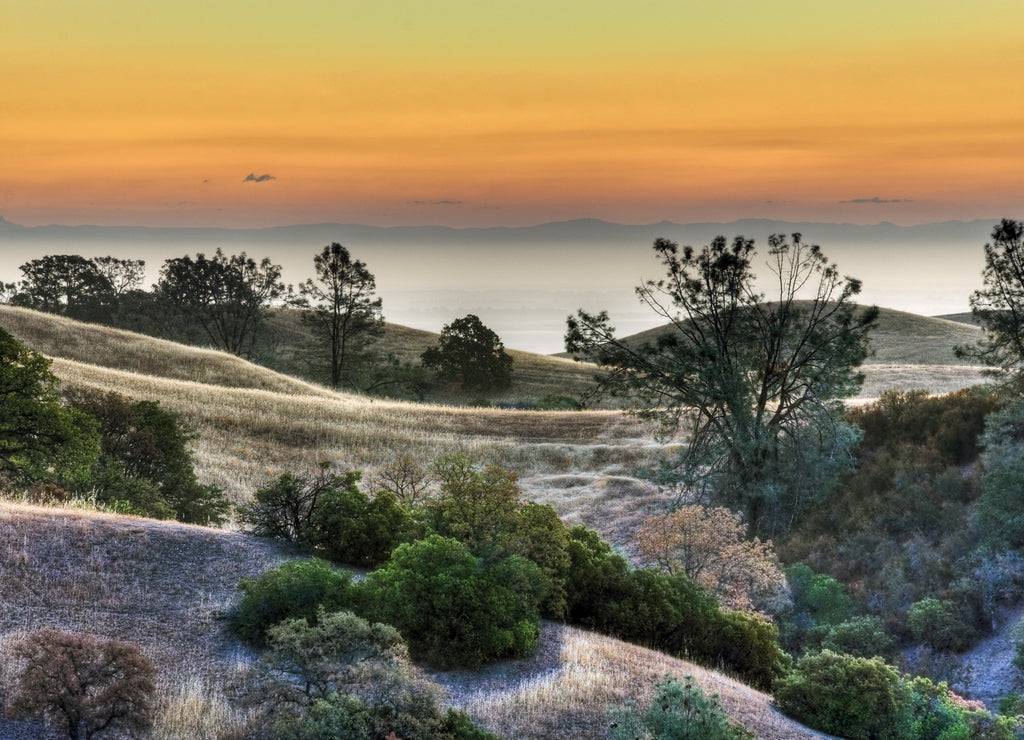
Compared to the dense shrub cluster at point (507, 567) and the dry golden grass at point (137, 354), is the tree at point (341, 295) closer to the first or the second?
the dry golden grass at point (137, 354)

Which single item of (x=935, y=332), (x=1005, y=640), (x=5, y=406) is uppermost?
(x=935, y=332)

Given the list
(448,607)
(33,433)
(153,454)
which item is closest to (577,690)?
(448,607)

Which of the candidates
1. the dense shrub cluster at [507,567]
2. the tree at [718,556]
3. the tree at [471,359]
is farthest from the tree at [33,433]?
the tree at [471,359]

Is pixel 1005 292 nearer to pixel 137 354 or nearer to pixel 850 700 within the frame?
pixel 850 700

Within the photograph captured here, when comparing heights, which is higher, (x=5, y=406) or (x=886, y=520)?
(x=5, y=406)

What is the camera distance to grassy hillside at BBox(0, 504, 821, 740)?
1114cm

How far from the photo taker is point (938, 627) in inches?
789

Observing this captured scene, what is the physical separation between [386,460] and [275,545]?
21103 millimetres

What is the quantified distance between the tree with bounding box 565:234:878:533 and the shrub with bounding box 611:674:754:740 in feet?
56.5

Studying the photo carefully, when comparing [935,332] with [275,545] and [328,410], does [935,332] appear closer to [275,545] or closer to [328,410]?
[328,410]

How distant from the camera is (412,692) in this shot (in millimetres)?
10258

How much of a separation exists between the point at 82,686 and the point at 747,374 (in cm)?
2272

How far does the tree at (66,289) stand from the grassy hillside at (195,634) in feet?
264

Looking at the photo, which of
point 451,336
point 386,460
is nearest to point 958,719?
point 386,460
